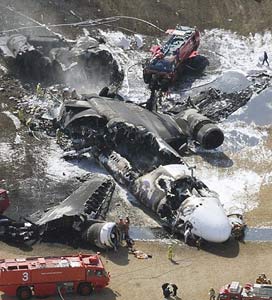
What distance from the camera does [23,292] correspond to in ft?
122

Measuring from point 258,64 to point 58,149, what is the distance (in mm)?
23072

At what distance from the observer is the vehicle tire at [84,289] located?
37.8 meters

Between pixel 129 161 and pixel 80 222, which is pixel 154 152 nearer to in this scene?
pixel 129 161

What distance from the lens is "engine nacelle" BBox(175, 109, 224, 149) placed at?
53844mm

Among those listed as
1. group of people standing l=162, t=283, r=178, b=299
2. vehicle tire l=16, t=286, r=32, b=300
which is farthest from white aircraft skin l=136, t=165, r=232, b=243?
vehicle tire l=16, t=286, r=32, b=300

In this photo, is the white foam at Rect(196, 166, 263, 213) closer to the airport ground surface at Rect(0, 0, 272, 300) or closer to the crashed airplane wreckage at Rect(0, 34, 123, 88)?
the airport ground surface at Rect(0, 0, 272, 300)

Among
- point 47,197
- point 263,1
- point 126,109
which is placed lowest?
point 47,197

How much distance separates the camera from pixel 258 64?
69.1 m

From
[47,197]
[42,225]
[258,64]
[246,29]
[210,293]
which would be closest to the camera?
[210,293]

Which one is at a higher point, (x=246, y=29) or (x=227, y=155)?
(x=246, y=29)

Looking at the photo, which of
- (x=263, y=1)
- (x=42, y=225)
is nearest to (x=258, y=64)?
(x=263, y=1)

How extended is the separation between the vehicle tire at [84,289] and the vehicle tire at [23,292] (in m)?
2.35

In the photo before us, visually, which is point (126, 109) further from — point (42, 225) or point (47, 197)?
point (42, 225)

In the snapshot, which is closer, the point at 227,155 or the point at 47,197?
the point at 47,197
